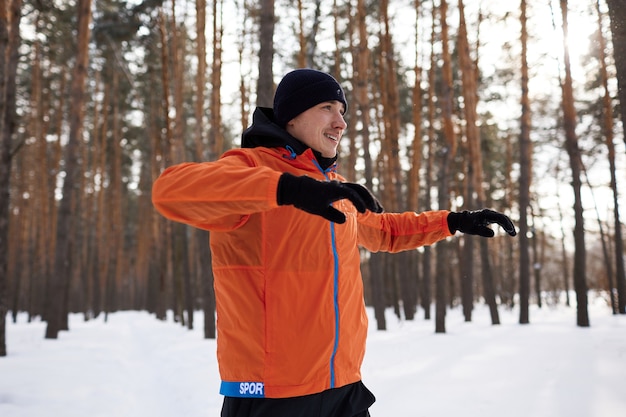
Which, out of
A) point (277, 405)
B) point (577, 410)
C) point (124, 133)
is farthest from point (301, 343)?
point (124, 133)

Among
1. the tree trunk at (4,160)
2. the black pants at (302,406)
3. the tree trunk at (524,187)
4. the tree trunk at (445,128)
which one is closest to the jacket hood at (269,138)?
the black pants at (302,406)

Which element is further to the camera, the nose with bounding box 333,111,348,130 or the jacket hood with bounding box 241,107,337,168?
the nose with bounding box 333,111,348,130

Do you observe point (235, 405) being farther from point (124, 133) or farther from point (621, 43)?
point (124, 133)

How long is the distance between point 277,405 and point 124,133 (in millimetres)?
21308

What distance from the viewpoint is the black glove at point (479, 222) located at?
1.90m

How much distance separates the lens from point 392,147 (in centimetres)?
1255

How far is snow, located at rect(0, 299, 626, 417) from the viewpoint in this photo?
400 centimetres

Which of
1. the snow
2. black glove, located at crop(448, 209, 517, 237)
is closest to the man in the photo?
black glove, located at crop(448, 209, 517, 237)

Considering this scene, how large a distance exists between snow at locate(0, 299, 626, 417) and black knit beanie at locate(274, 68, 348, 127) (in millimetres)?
2956

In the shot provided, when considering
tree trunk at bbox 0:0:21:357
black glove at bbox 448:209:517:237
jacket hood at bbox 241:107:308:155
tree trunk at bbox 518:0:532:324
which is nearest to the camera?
jacket hood at bbox 241:107:308:155

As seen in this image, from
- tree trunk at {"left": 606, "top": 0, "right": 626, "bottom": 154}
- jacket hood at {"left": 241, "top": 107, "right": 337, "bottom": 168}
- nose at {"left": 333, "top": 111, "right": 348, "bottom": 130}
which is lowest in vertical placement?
jacket hood at {"left": 241, "top": 107, "right": 337, "bottom": 168}

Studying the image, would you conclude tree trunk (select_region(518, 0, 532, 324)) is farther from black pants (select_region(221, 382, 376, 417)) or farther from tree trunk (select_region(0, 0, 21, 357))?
black pants (select_region(221, 382, 376, 417))

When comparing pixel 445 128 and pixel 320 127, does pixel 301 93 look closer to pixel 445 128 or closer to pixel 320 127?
pixel 320 127

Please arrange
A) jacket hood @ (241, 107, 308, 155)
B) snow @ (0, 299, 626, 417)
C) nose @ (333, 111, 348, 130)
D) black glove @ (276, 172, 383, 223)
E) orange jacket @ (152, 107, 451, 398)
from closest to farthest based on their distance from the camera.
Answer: black glove @ (276, 172, 383, 223) < orange jacket @ (152, 107, 451, 398) < jacket hood @ (241, 107, 308, 155) < nose @ (333, 111, 348, 130) < snow @ (0, 299, 626, 417)
